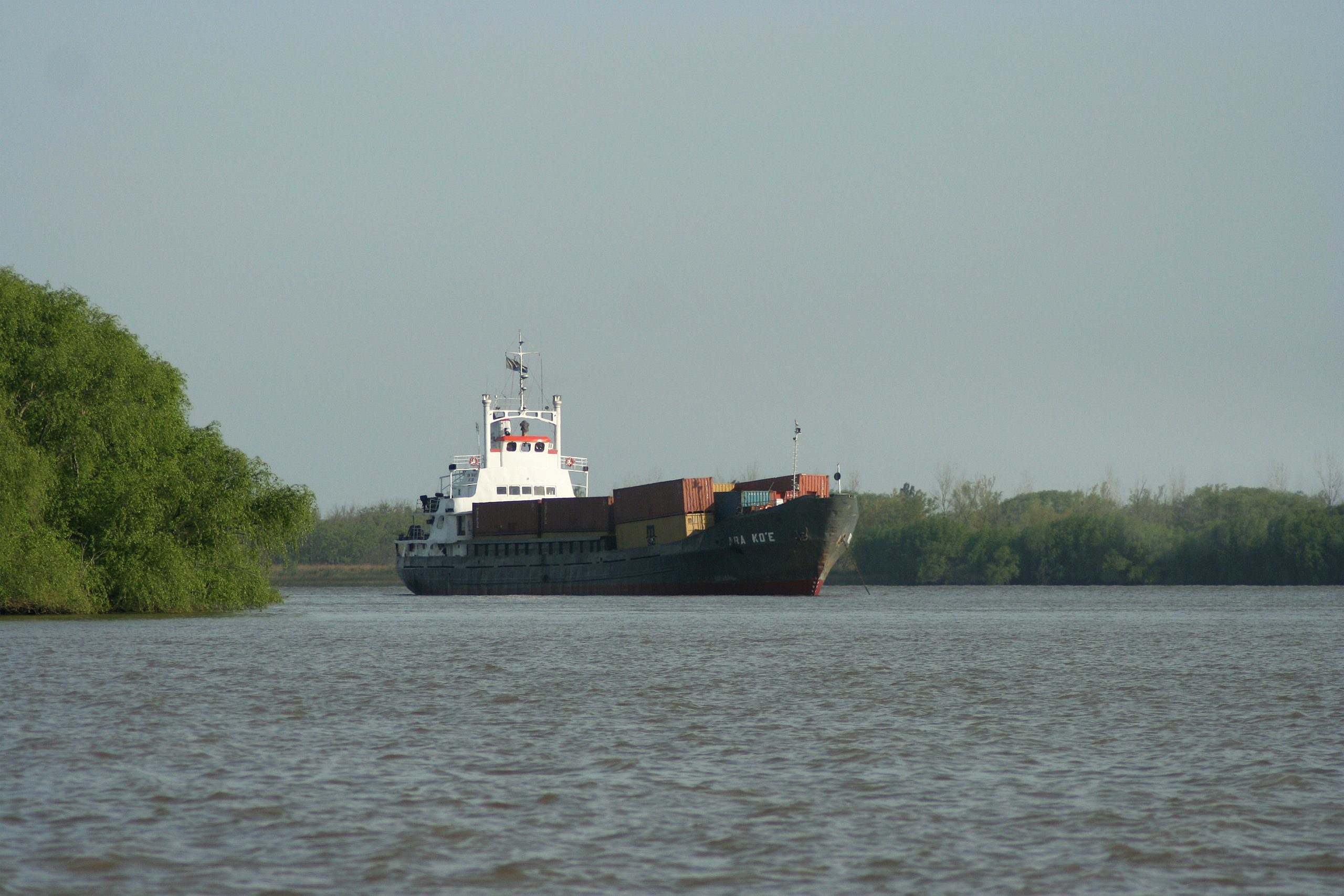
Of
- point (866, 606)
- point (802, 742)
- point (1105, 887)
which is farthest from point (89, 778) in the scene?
point (866, 606)

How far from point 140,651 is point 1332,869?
2560 centimetres

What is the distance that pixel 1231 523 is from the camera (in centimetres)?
10369

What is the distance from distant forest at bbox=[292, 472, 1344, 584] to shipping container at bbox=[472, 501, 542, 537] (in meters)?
33.6

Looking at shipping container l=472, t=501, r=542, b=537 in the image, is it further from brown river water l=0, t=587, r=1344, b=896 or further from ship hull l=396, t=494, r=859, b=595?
brown river water l=0, t=587, r=1344, b=896

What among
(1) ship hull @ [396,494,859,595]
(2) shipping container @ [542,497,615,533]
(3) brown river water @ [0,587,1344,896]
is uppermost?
(2) shipping container @ [542,497,615,533]

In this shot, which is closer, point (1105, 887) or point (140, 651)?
point (1105, 887)

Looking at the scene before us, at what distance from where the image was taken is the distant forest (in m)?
100

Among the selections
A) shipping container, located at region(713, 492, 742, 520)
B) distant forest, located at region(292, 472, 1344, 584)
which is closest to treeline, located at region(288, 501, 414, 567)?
distant forest, located at region(292, 472, 1344, 584)

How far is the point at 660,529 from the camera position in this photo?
69.8 meters

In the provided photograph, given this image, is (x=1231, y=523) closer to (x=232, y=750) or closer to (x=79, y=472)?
(x=79, y=472)

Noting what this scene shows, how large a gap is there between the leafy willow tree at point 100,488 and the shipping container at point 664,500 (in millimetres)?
28804

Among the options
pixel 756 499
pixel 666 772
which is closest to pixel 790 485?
pixel 756 499

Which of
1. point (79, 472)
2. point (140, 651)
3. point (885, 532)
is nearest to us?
point (140, 651)

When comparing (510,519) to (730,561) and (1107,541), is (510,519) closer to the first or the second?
(730,561)
